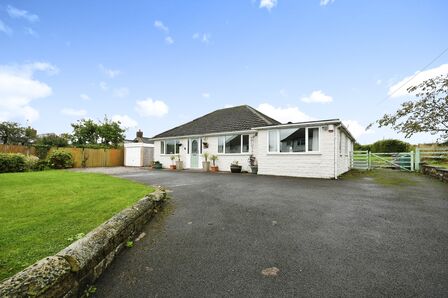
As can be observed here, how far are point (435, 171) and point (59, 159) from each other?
24745 millimetres

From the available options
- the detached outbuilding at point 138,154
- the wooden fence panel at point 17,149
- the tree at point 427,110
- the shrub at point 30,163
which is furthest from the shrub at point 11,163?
the tree at point 427,110

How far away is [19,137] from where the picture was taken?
36.1 metres

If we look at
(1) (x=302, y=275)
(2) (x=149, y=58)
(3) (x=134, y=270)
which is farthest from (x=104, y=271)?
(2) (x=149, y=58)

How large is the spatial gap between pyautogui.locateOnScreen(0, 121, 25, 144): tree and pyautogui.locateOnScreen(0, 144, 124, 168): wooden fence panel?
1089 inches

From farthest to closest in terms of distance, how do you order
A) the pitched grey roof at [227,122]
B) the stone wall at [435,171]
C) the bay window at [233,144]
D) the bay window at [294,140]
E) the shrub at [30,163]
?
the pitched grey roof at [227,122], the bay window at [233,144], the shrub at [30,163], the bay window at [294,140], the stone wall at [435,171]

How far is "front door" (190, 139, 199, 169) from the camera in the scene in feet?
52.2

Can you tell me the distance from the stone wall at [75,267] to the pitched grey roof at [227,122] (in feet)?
36.3

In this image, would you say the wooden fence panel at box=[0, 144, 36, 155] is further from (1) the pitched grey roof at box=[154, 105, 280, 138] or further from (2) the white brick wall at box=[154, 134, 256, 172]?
(1) the pitched grey roof at box=[154, 105, 280, 138]

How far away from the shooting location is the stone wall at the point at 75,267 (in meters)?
1.41

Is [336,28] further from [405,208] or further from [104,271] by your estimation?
[104,271]

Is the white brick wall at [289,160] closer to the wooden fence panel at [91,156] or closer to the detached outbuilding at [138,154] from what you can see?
the detached outbuilding at [138,154]

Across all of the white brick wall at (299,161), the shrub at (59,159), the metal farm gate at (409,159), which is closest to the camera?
the white brick wall at (299,161)

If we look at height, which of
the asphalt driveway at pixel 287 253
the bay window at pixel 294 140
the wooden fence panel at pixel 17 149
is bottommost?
the asphalt driveway at pixel 287 253

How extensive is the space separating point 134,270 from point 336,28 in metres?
14.2
